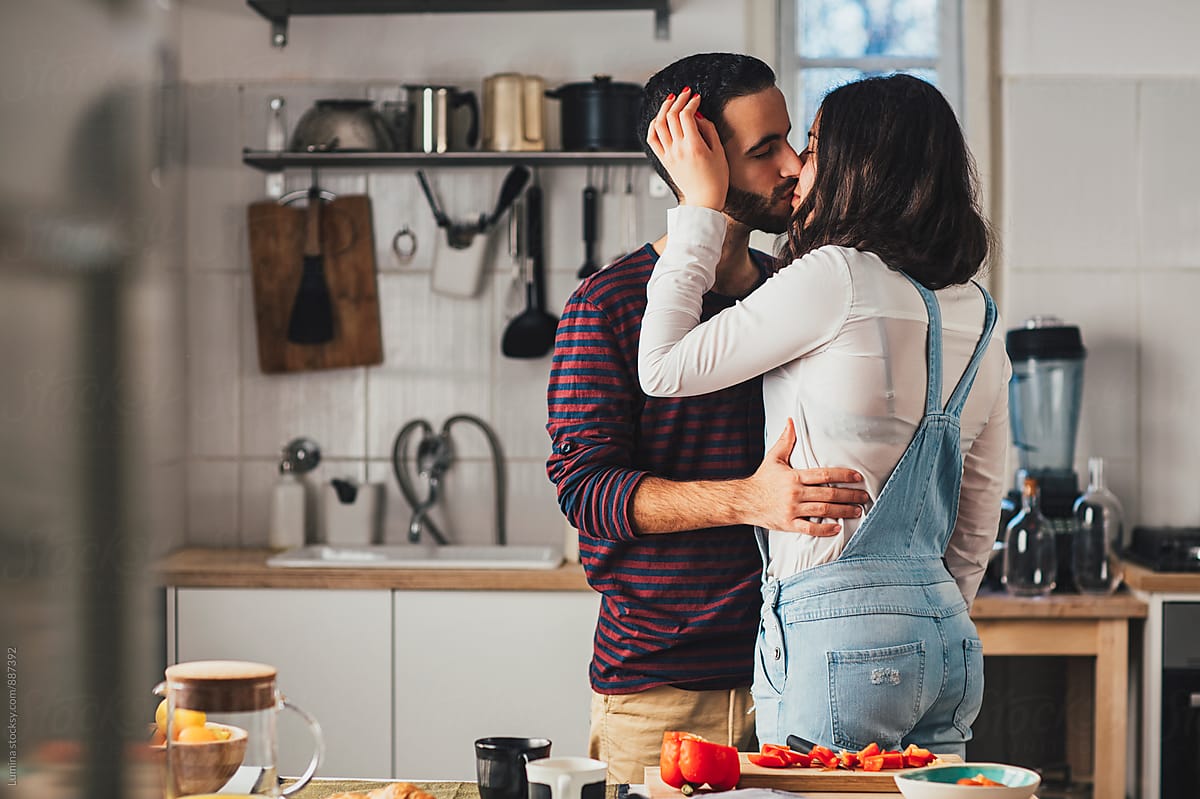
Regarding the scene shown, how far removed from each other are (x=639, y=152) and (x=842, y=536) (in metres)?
1.85

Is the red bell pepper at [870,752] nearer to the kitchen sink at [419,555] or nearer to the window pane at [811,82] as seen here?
the kitchen sink at [419,555]

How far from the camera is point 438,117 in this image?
2877mm

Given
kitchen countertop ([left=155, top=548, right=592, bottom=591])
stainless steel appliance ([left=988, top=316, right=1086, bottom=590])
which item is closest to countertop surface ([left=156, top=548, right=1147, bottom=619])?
kitchen countertop ([left=155, top=548, right=592, bottom=591])

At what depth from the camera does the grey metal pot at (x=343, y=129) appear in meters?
2.88

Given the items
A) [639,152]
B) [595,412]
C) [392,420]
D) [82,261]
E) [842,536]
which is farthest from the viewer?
[392,420]

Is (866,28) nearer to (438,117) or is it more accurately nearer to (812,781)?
(438,117)

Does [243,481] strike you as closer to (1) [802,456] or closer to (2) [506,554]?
(2) [506,554]

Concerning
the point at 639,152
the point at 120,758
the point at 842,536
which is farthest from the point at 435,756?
the point at 120,758

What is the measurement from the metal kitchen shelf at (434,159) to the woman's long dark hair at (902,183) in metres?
1.65

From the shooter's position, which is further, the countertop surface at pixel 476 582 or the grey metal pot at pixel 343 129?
the grey metal pot at pixel 343 129

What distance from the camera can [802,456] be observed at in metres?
1.22

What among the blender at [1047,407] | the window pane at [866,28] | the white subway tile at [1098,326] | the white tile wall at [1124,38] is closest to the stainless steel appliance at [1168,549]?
the blender at [1047,407]

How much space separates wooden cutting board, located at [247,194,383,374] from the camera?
10.0 ft

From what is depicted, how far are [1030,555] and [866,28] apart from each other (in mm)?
1468
